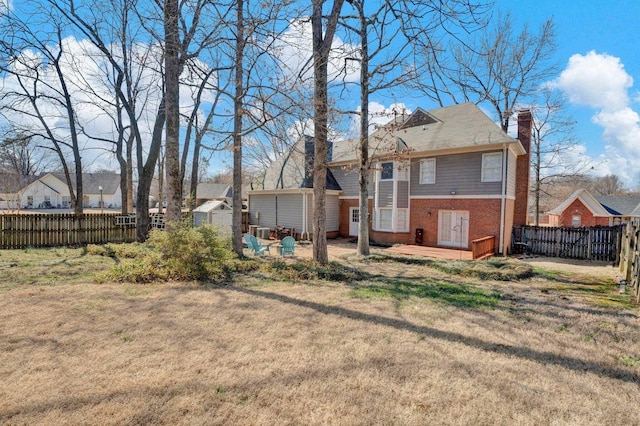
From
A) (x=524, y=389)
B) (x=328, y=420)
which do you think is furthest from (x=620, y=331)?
(x=328, y=420)

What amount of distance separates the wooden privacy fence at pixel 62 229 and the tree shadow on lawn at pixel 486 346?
1372 centimetres

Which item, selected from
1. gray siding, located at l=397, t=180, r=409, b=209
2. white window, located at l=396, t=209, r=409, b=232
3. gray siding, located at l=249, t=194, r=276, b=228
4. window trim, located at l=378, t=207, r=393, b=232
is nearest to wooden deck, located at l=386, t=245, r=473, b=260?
white window, located at l=396, t=209, r=409, b=232

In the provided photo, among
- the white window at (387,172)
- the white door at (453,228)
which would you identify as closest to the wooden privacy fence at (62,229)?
the white window at (387,172)

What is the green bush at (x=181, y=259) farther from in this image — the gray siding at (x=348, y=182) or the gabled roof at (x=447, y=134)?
the gray siding at (x=348, y=182)

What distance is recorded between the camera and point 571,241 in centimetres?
1412

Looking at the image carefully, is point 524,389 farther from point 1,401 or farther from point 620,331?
point 1,401

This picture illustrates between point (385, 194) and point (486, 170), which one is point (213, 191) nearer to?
point (385, 194)

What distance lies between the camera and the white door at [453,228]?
1532 centimetres

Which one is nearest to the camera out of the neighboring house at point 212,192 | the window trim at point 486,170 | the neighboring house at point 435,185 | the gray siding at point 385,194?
the window trim at point 486,170

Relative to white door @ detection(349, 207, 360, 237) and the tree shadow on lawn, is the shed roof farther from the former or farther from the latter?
the tree shadow on lawn

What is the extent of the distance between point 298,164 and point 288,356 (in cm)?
1702

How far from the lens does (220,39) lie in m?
8.16

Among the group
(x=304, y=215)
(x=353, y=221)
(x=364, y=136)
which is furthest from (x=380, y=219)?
(x=364, y=136)

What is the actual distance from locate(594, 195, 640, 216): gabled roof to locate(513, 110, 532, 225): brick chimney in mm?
16891
